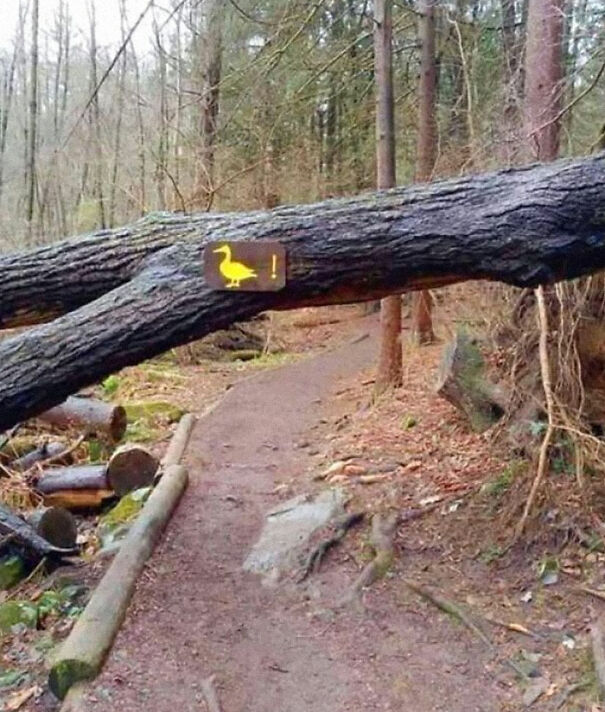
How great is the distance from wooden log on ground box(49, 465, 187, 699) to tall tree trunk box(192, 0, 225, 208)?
681cm

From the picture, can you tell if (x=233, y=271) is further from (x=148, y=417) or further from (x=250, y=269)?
(x=148, y=417)

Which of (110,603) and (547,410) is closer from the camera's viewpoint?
(110,603)

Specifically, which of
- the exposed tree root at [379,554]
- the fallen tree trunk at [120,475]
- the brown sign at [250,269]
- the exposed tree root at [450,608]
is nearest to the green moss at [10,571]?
the fallen tree trunk at [120,475]

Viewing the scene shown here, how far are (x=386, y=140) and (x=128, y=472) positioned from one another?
4.35 meters

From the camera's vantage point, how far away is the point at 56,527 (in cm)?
567

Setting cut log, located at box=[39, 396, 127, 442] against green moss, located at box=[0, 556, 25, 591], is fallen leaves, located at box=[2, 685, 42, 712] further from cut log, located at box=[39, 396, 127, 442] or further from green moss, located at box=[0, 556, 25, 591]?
cut log, located at box=[39, 396, 127, 442]

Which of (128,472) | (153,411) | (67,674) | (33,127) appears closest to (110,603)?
(67,674)

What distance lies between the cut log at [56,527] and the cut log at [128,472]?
75 centimetres

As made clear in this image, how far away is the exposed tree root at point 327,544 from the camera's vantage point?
4637 millimetres

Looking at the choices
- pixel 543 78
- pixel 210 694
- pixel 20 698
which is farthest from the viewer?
pixel 543 78

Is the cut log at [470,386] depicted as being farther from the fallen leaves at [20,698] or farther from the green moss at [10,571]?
the fallen leaves at [20,698]

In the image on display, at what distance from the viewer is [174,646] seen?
394cm

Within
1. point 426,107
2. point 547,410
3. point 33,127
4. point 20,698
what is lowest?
point 20,698

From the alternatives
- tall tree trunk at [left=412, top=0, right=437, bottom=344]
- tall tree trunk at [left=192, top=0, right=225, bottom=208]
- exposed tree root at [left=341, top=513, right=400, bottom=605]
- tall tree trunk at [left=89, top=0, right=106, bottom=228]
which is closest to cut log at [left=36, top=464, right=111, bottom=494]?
exposed tree root at [left=341, top=513, right=400, bottom=605]
